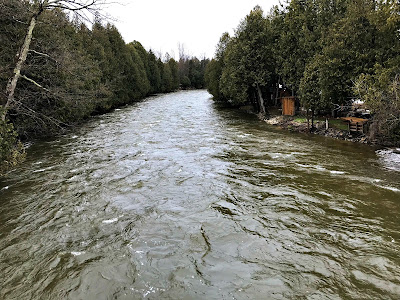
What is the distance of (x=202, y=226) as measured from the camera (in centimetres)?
681

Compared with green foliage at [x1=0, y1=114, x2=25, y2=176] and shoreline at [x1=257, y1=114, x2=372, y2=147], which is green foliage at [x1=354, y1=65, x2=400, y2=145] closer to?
shoreline at [x1=257, y1=114, x2=372, y2=147]

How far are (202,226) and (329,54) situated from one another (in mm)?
14916

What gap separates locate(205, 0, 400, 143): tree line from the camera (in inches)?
532

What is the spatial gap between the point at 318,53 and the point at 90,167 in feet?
53.5

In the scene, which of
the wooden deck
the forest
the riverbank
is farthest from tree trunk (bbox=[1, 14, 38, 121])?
the wooden deck

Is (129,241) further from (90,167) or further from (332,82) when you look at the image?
(332,82)

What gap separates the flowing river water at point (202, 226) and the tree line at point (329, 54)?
10.0 ft

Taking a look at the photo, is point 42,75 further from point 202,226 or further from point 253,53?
point 253,53

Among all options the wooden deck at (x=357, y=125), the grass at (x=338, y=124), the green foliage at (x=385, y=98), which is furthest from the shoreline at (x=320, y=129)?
the green foliage at (x=385, y=98)

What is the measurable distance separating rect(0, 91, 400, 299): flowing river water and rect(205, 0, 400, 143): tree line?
305cm

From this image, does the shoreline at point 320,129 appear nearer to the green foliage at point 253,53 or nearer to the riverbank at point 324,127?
the riverbank at point 324,127

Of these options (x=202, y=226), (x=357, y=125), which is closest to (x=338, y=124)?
(x=357, y=125)

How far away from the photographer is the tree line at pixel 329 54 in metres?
13.5

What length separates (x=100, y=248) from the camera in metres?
5.87
